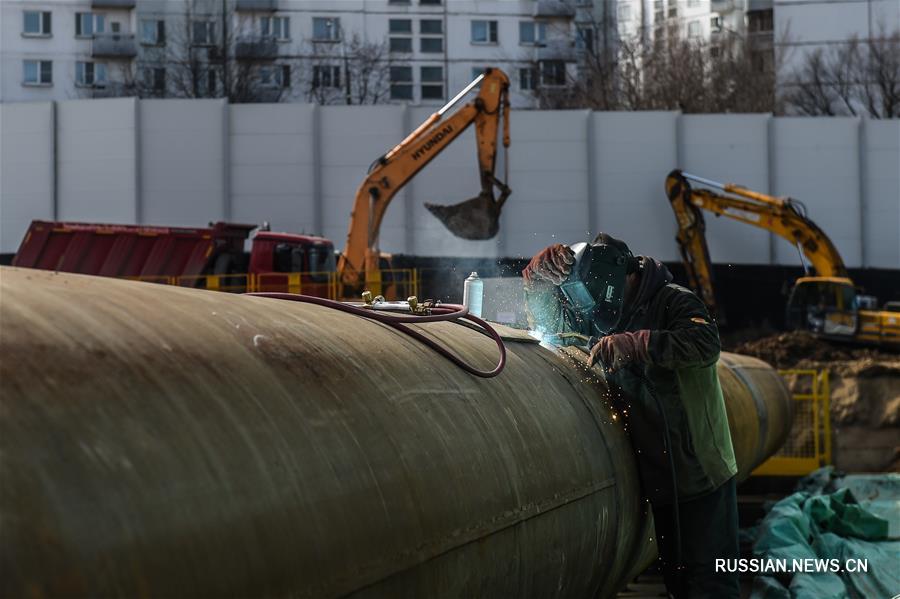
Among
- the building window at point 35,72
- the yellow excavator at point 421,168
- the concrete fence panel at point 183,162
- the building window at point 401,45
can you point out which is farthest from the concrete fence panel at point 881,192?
the building window at point 35,72

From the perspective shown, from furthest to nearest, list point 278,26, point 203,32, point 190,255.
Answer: point 278,26 < point 203,32 < point 190,255

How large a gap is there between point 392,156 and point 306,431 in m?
16.2

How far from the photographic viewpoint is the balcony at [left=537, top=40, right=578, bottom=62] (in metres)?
50.7

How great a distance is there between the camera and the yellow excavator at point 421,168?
16.7 meters

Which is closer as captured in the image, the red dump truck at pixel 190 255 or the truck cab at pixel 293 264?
the truck cab at pixel 293 264

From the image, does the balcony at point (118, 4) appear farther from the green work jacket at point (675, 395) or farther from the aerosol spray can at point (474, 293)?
the green work jacket at point (675, 395)

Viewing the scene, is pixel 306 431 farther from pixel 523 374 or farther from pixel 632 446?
pixel 632 446

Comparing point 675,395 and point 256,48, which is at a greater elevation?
point 256,48

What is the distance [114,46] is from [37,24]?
3.75m

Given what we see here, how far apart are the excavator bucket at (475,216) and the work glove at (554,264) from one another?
12.2 meters

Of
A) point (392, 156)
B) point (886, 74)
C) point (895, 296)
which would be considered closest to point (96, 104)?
point (392, 156)

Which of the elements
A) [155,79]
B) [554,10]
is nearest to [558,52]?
[554,10]

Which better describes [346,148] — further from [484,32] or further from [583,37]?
[583,37]

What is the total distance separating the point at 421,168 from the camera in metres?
18.0
